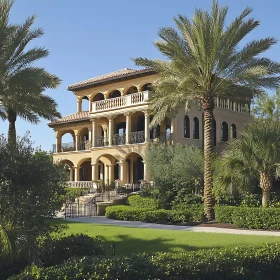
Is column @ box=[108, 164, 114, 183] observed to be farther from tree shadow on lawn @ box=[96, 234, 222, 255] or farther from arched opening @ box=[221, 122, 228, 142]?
tree shadow on lawn @ box=[96, 234, 222, 255]

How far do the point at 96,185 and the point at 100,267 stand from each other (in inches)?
1053

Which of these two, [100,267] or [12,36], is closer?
[100,267]

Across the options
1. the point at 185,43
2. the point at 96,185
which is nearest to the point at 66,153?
the point at 96,185

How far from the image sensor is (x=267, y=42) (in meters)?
21.2

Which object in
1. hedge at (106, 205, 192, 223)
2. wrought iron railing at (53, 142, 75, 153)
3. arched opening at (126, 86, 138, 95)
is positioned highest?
arched opening at (126, 86, 138, 95)

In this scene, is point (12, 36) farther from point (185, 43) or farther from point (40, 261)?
point (40, 261)

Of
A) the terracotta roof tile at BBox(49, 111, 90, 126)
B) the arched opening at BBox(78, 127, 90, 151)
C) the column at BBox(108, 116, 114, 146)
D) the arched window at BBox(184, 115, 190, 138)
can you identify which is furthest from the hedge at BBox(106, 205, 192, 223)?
the terracotta roof tile at BBox(49, 111, 90, 126)

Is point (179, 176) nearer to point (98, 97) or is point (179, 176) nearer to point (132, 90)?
point (132, 90)

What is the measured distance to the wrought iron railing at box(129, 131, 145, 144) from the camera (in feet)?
107

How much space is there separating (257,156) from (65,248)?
11.6 meters

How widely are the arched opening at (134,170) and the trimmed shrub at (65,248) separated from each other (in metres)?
24.5

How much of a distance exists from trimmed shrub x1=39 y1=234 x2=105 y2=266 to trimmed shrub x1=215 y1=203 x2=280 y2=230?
376 inches

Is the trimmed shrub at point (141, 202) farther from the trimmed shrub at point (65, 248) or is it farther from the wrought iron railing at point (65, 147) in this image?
the wrought iron railing at point (65, 147)

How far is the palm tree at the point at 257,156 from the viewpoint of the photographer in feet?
63.8
